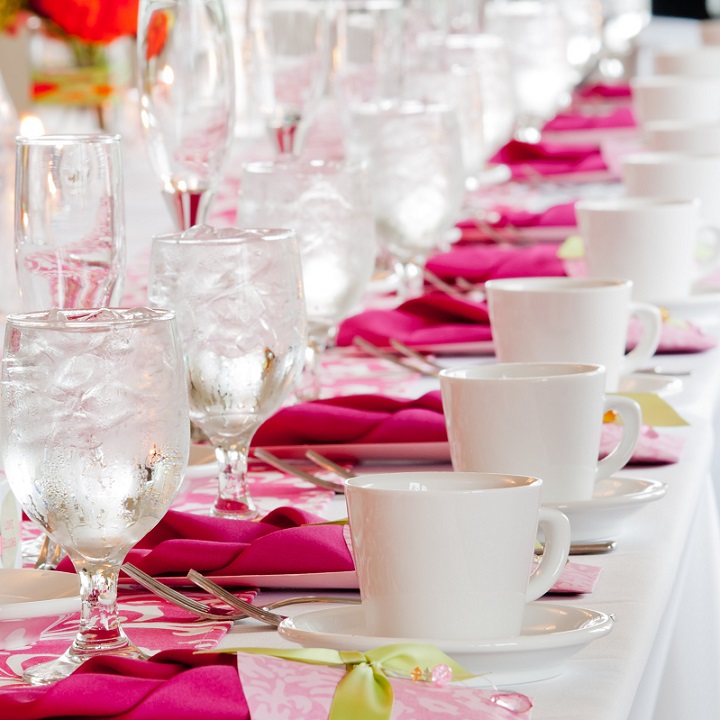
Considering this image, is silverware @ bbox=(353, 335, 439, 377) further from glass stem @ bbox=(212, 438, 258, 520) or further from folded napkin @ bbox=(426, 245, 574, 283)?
glass stem @ bbox=(212, 438, 258, 520)

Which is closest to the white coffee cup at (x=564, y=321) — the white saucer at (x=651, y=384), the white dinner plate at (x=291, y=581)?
the white saucer at (x=651, y=384)

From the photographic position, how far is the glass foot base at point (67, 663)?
0.61 meters

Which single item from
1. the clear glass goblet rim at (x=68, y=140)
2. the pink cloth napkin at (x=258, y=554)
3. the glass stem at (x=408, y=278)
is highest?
the clear glass goblet rim at (x=68, y=140)

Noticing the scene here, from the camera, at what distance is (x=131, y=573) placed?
28.3 inches

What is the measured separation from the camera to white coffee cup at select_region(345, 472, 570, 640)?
24.4 inches

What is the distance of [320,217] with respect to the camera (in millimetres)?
1128

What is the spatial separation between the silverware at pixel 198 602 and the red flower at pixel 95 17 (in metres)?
1.54

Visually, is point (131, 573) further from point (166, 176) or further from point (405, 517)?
point (166, 176)

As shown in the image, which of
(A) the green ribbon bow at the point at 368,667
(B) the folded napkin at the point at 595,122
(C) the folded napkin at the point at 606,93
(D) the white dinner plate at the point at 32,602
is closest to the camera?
(A) the green ribbon bow at the point at 368,667

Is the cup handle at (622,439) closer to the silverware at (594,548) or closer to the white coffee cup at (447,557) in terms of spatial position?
the silverware at (594,548)

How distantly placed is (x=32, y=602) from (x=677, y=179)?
1.20 meters

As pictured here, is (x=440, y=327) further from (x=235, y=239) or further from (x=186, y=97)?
(x=235, y=239)

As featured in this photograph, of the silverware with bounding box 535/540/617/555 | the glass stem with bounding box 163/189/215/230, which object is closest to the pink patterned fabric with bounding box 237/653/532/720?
the silverware with bounding box 535/540/617/555

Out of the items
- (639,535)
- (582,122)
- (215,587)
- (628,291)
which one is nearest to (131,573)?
(215,587)
